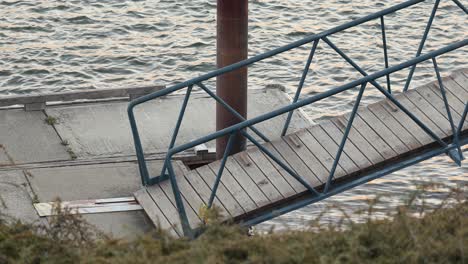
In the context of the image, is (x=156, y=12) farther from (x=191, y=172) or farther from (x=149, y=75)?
(x=191, y=172)

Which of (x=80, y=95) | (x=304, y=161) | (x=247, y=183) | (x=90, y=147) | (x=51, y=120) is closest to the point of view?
(x=247, y=183)

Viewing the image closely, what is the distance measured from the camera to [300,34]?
2030 cm

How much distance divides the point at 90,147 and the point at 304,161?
112 inches

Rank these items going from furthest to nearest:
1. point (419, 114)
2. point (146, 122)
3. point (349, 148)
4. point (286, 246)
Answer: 1. point (146, 122)
2. point (419, 114)
3. point (349, 148)
4. point (286, 246)

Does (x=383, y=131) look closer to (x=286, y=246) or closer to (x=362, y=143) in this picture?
(x=362, y=143)

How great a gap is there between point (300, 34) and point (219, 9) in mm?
8249

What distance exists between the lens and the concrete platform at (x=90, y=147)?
37.2ft

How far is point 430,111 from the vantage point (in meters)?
11.9

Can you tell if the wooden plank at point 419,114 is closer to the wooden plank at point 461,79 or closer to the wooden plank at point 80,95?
the wooden plank at point 461,79

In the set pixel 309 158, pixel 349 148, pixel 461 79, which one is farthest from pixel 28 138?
pixel 461 79

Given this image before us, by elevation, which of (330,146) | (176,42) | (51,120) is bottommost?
(330,146)

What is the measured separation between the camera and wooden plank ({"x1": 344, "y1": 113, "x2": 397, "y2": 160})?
11273 mm

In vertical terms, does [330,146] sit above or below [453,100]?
below

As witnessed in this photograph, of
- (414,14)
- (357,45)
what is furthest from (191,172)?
(414,14)
